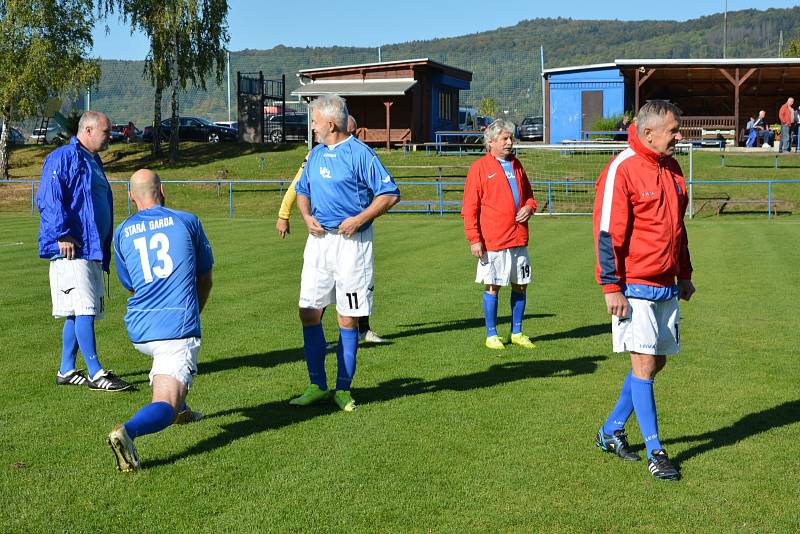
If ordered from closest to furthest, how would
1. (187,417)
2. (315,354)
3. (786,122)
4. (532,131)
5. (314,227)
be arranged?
1. (187,417)
2. (314,227)
3. (315,354)
4. (786,122)
5. (532,131)

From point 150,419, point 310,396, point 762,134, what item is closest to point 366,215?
point 310,396

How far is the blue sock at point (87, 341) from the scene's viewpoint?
707 cm

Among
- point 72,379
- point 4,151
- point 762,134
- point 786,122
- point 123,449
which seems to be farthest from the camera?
point 4,151

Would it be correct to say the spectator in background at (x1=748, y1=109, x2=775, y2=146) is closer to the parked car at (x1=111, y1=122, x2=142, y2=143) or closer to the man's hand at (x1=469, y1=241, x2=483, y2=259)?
the parked car at (x1=111, y1=122, x2=142, y2=143)

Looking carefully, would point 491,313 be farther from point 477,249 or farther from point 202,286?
point 202,286

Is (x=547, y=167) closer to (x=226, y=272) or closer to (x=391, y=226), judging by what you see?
(x=391, y=226)

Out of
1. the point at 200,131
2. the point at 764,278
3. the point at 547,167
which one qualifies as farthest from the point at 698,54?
the point at 764,278

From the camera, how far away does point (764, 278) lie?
13.2 meters

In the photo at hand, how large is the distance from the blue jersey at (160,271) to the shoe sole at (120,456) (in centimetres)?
62

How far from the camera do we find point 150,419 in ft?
16.5

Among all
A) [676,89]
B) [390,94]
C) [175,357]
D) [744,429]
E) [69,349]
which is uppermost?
[676,89]

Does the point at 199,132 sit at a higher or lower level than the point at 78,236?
higher

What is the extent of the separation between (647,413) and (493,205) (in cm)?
→ 375

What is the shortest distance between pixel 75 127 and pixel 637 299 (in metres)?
4.70
